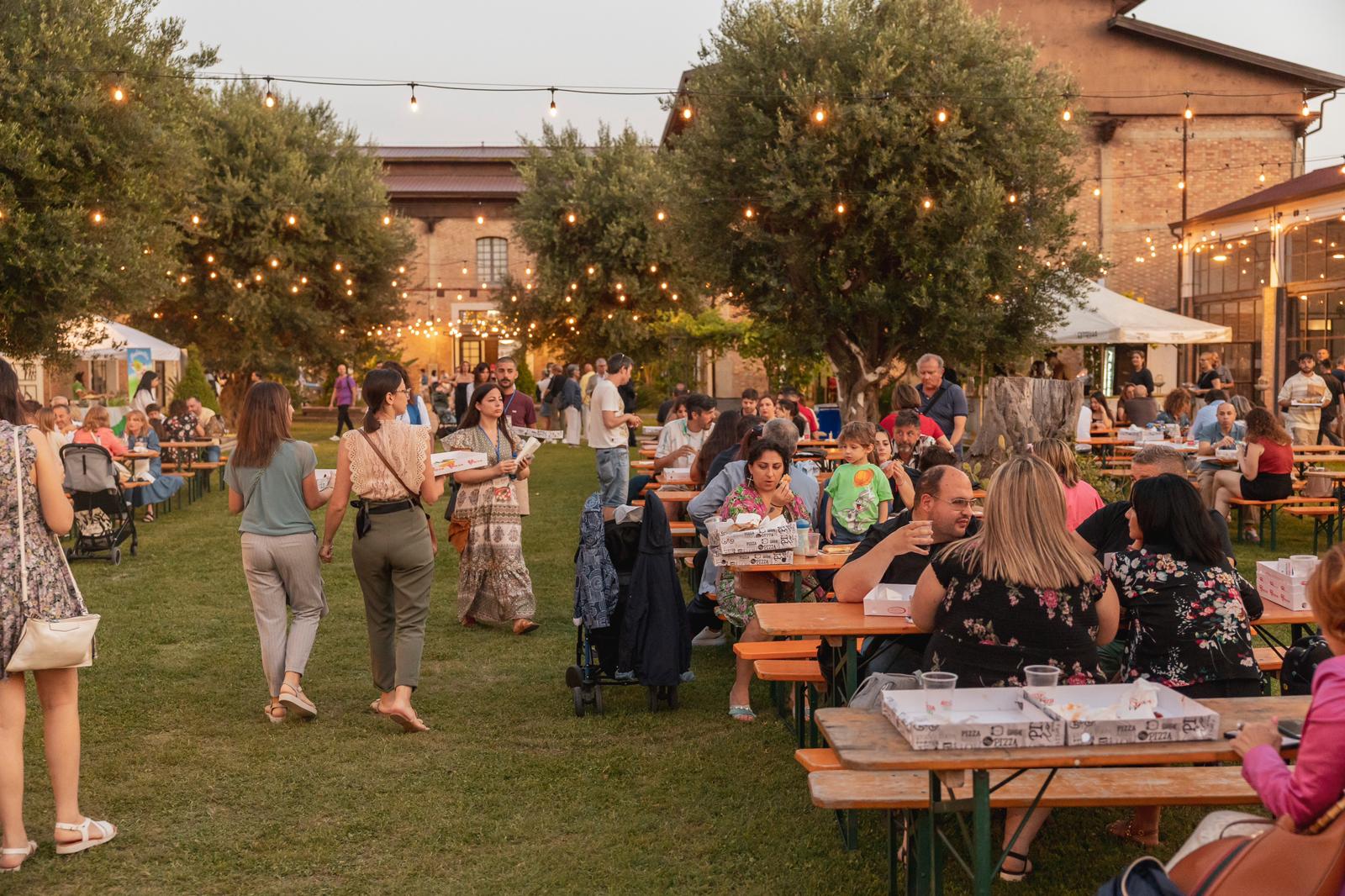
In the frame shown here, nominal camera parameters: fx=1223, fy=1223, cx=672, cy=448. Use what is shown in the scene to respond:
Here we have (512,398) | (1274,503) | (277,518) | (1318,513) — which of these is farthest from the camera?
(512,398)

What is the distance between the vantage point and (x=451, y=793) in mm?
4941

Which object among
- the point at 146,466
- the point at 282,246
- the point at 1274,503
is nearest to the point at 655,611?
the point at 1274,503

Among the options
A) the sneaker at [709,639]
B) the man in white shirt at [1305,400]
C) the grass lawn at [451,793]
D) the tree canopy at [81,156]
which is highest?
the tree canopy at [81,156]

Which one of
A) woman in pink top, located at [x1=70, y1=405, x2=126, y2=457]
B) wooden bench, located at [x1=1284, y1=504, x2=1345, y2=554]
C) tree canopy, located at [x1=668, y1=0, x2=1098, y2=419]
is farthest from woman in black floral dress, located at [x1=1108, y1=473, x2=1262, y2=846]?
tree canopy, located at [x1=668, y1=0, x2=1098, y2=419]

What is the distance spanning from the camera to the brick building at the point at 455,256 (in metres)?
45.1

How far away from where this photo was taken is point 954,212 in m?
16.2

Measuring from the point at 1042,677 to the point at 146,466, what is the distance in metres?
12.4

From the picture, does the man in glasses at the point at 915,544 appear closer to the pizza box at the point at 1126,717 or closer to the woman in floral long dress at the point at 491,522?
the pizza box at the point at 1126,717

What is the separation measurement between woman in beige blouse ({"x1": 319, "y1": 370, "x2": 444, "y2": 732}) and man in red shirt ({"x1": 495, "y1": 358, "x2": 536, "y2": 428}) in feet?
16.2

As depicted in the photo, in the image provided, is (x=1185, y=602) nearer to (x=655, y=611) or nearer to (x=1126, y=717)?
(x=1126, y=717)

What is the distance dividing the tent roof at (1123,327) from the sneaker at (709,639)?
10.9 m

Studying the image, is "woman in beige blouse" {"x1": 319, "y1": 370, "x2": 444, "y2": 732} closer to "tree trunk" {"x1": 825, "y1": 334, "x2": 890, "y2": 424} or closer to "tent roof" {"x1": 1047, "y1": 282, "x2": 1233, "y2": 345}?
"tree trunk" {"x1": 825, "y1": 334, "x2": 890, "y2": 424}

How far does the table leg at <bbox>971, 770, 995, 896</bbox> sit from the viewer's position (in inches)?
118

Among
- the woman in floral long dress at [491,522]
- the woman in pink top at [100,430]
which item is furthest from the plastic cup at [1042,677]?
the woman in pink top at [100,430]
